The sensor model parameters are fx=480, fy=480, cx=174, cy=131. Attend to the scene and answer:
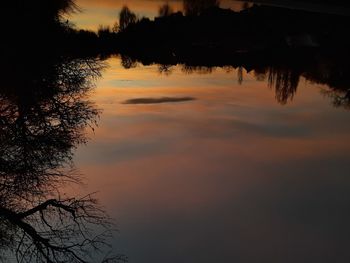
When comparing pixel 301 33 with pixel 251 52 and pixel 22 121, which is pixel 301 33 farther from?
pixel 22 121

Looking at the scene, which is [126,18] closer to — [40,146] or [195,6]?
[195,6]

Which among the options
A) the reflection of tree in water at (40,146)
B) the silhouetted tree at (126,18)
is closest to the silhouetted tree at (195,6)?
the silhouetted tree at (126,18)

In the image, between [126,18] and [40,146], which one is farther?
[126,18]

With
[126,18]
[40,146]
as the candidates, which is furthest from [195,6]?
[40,146]

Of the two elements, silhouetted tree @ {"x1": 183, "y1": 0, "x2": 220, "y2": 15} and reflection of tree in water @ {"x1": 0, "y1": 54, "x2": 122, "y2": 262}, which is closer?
reflection of tree in water @ {"x1": 0, "y1": 54, "x2": 122, "y2": 262}

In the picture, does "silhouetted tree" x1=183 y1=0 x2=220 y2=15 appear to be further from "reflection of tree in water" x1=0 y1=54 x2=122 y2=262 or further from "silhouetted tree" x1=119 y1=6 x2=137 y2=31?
"reflection of tree in water" x1=0 y1=54 x2=122 y2=262

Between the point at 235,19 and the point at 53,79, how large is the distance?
51.3 ft

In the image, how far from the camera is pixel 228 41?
33938 millimetres

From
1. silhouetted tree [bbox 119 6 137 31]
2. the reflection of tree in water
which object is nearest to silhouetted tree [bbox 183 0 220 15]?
silhouetted tree [bbox 119 6 137 31]

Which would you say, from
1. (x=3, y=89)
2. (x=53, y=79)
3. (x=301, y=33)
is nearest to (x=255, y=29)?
(x=301, y=33)

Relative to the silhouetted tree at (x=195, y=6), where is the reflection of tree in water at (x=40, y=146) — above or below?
below

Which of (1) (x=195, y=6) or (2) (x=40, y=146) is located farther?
(1) (x=195, y=6)

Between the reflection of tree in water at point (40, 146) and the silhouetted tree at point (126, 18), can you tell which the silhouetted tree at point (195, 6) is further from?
the reflection of tree in water at point (40, 146)

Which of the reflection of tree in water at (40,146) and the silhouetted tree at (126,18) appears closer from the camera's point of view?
the reflection of tree in water at (40,146)
